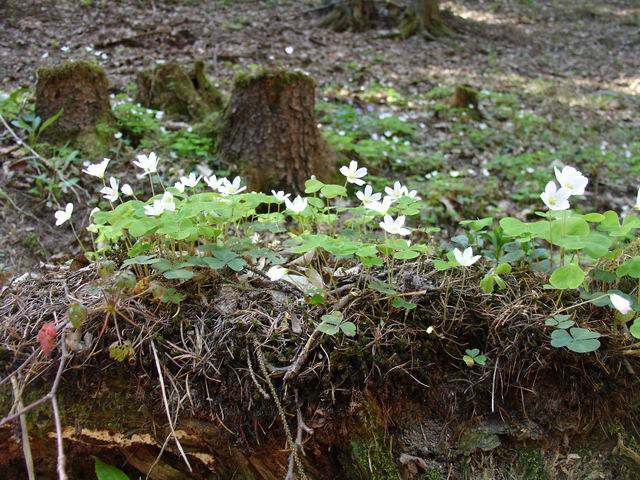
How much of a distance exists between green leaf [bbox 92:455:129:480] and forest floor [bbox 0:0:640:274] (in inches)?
92.4

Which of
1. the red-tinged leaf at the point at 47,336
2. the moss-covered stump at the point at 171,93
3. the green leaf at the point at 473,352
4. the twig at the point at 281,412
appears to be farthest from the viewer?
the moss-covered stump at the point at 171,93

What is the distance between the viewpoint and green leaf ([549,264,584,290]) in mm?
1498

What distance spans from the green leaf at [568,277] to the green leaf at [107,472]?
155 centimetres

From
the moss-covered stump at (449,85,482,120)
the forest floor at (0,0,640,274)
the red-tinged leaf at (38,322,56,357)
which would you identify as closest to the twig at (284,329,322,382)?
the red-tinged leaf at (38,322,56,357)

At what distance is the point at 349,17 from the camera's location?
38.0 feet

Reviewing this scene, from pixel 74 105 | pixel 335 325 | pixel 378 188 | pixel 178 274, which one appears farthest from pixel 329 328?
pixel 74 105

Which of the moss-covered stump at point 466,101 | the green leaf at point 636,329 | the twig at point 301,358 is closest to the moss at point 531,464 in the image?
the green leaf at point 636,329

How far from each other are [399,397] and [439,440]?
187mm

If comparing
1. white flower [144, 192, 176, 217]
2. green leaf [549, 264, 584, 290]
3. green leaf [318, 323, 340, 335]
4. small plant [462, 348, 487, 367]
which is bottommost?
small plant [462, 348, 487, 367]

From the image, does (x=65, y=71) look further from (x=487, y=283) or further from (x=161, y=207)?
(x=487, y=283)

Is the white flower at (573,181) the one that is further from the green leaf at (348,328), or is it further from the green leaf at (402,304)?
Answer: the green leaf at (348,328)

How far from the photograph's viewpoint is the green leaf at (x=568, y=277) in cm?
150

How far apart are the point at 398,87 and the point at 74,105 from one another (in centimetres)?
536

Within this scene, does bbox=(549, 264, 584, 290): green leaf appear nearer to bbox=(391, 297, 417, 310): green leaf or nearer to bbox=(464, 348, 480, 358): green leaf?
bbox=(464, 348, 480, 358): green leaf
